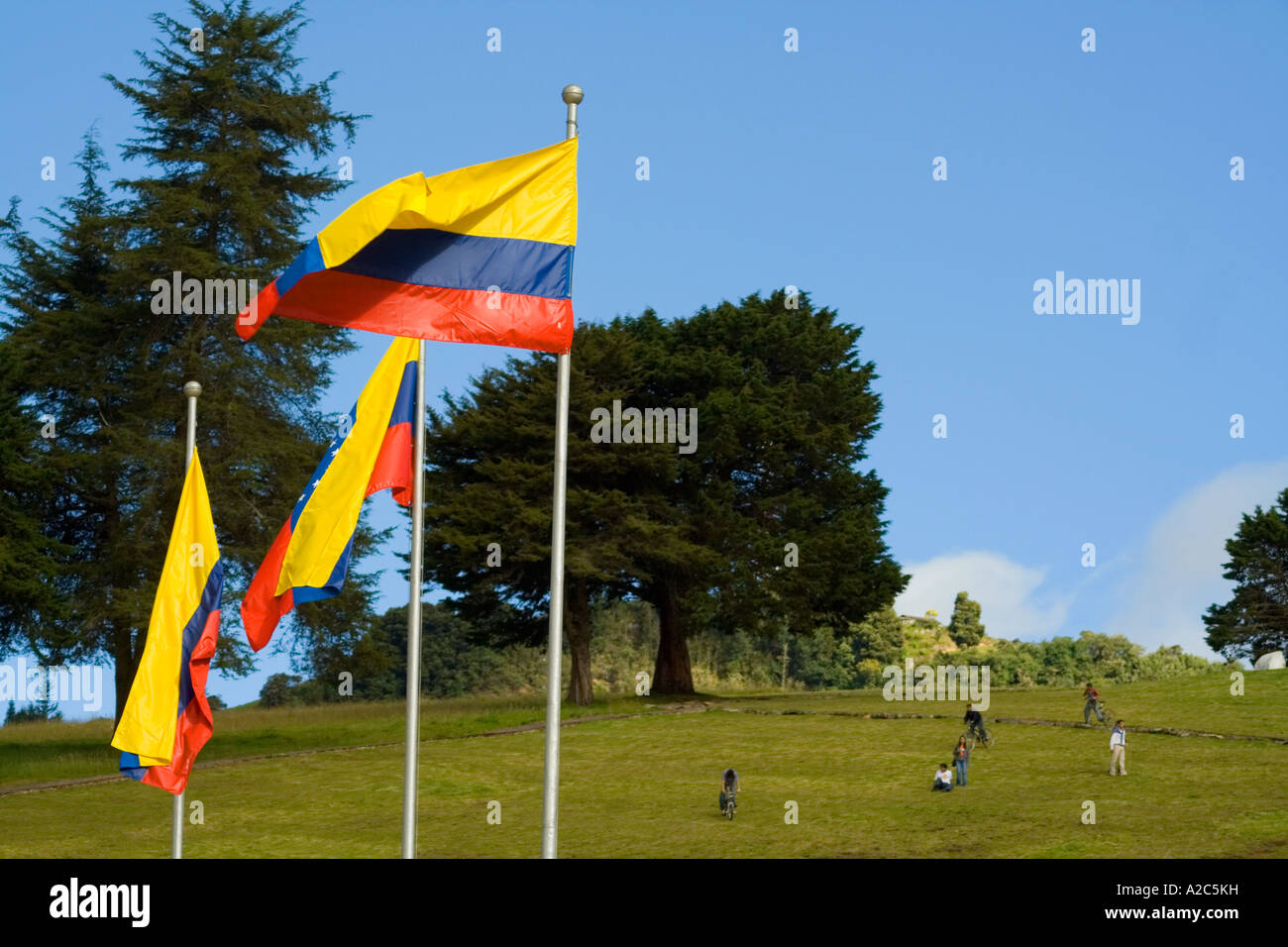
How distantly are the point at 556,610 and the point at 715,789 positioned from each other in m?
20.1

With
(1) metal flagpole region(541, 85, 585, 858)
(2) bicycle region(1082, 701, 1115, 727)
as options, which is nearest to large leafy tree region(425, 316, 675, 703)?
(2) bicycle region(1082, 701, 1115, 727)

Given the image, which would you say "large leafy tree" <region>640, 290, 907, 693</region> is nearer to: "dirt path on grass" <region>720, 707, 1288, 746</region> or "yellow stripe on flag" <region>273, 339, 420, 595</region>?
"dirt path on grass" <region>720, 707, 1288, 746</region>

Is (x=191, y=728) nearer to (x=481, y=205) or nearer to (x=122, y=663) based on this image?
(x=481, y=205)

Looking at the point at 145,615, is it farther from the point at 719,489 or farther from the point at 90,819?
the point at 719,489

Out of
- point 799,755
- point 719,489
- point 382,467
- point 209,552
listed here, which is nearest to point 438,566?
point 719,489

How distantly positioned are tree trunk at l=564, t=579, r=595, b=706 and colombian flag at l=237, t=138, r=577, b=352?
38478mm

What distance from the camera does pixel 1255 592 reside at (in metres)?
68.8

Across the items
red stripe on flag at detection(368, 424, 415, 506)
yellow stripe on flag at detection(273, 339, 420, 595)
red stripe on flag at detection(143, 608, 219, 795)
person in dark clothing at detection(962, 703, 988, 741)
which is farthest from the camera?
person in dark clothing at detection(962, 703, 988, 741)

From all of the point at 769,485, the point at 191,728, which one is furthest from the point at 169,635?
the point at 769,485

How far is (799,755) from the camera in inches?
1465

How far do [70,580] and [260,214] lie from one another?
12.5m

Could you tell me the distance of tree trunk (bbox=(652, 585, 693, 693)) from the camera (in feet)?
185

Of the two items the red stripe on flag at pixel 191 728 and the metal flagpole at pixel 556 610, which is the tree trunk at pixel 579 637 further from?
the metal flagpole at pixel 556 610

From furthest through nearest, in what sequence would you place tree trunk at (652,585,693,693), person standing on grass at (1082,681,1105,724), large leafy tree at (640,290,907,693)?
tree trunk at (652,585,693,693) < large leafy tree at (640,290,907,693) < person standing on grass at (1082,681,1105,724)
